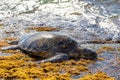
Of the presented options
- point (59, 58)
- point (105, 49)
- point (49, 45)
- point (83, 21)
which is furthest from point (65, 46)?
point (83, 21)

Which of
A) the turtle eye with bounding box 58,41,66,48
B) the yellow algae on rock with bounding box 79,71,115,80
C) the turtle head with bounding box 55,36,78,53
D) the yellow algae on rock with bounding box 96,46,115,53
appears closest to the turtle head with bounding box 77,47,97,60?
the turtle head with bounding box 55,36,78,53

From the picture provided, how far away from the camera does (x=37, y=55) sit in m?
10.9

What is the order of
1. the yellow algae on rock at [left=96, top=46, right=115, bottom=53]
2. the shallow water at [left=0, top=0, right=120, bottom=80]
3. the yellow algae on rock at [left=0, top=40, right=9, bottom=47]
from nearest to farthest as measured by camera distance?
the yellow algae on rock at [left=96, top=46, right=115, bottom=53], the shallow water at [left=0, top=0, right=120, bottom=80], the yellow algae on rock at [left=0, top=40, right=9, bottom=47]

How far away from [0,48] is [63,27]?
618cm

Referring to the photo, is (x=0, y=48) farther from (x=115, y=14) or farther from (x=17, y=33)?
(x=115, y=14)

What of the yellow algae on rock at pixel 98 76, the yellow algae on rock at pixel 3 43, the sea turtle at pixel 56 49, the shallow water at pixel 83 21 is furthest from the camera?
the yellow algae on rock at pixel 3 43

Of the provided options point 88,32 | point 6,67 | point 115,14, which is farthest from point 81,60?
point 115,14

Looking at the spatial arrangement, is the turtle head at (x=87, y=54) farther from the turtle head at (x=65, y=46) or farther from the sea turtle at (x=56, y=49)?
the turtle head at (x=65, y=46)

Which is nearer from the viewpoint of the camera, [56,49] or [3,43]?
[56,49]

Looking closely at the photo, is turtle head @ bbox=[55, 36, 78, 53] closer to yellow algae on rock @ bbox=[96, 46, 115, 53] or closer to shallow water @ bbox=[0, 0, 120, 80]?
shallow water @ bbox=[0, 0, 120, 80]

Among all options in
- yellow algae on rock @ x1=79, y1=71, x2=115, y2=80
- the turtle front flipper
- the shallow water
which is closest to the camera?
yellow algae on rock @ x1=79, y1=71, x2=115, y2=80

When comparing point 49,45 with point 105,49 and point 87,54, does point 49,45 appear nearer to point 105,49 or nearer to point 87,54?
point 87,54

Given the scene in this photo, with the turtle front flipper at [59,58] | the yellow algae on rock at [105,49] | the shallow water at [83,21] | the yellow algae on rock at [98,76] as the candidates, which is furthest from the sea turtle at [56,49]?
the yellow algae on rock at [98,76]

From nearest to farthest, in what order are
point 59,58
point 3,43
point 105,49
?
point 59,58
point 105,49
point 3,43
